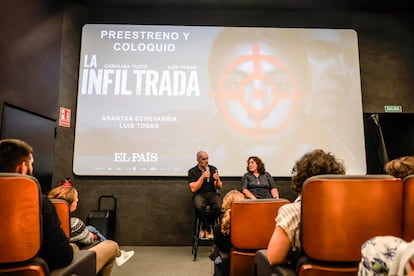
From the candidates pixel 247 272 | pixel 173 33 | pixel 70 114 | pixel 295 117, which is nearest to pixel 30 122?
pixel 70 114

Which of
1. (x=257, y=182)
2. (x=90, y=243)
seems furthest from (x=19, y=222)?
(x=257, y=182)

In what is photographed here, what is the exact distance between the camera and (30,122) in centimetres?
368

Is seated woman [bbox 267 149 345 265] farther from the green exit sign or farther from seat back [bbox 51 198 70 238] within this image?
the green exit sign

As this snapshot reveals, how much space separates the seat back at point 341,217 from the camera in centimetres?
119

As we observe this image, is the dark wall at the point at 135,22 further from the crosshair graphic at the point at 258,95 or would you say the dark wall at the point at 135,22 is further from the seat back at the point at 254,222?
the seat back at the point at 254,222

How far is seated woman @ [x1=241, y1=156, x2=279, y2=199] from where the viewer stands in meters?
4.00

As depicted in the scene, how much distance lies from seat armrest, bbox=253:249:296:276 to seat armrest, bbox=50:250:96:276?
0.82 metres

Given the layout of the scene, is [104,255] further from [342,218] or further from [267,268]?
[342,218]

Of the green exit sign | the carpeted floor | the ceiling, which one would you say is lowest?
the carpeted floor

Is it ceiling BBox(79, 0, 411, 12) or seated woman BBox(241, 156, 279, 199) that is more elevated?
ceiling BBox(79, 0, 411, 12)

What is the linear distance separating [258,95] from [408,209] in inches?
134

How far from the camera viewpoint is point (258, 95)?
450 cm

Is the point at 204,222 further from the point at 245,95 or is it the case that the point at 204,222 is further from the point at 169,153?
the point at 245,95

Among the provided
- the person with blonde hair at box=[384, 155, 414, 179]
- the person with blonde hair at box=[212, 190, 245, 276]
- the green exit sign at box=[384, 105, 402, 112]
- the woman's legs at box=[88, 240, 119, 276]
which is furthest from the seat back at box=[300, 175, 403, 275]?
the green exit sign at box=[384, 105, 402, 112]
